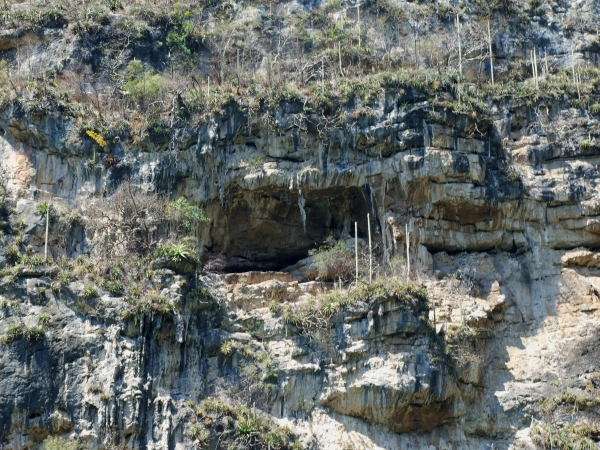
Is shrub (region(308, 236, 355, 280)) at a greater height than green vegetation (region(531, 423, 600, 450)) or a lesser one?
greater

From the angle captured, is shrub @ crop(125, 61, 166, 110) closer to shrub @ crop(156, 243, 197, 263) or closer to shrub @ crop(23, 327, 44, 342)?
shrub @ crop(156, 243, 197, 263)

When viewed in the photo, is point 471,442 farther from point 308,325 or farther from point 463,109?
point 463,109

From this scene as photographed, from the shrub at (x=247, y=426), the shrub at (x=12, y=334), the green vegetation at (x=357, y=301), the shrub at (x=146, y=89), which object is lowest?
the shrub at (x=247, y=426)

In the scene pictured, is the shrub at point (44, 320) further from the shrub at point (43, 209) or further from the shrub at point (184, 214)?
the shrub at point (184, 214)

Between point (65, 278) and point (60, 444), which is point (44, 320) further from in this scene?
point (60, 444)

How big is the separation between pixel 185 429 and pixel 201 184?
820 cm

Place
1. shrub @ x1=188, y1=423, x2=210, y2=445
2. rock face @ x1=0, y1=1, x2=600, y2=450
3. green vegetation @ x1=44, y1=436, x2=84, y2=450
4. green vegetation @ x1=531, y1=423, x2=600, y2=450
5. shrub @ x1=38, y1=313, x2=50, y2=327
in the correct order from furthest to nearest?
green vegetation @ x1=531, y1=423, x2=600, y2=450 < rock face @ x1=0, y1=1, x2=600, y2=450 < shrub @ x1=38, y1=313, x2=50, y2=327 < shrub @ x1=188, y1=423, x2=210, y2=445 < green vegetation @ x1=44, y1=436, x2=84, y2=450

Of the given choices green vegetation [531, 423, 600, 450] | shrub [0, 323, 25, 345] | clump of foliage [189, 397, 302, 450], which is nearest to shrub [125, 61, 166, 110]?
shrub [0, 323, 25, 345]

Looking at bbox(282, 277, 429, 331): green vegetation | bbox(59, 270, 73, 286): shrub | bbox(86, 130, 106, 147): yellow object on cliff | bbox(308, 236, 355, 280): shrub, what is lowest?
bbox(282, 277, 429, 331): green vegetation

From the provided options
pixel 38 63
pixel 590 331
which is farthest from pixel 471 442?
pixel 38 63

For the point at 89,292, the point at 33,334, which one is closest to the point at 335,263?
the point at 89,292

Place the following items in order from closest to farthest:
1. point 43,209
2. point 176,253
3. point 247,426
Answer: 1. point 247,426
2. point 176,253
3. point 43,209

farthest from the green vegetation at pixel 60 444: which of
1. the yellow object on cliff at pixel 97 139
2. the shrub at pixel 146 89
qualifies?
the shrub at pixel 146 89

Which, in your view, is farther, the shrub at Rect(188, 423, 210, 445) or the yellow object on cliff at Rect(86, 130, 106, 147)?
the yellow object on cliff at Rect(86, 130, 106, 147)
